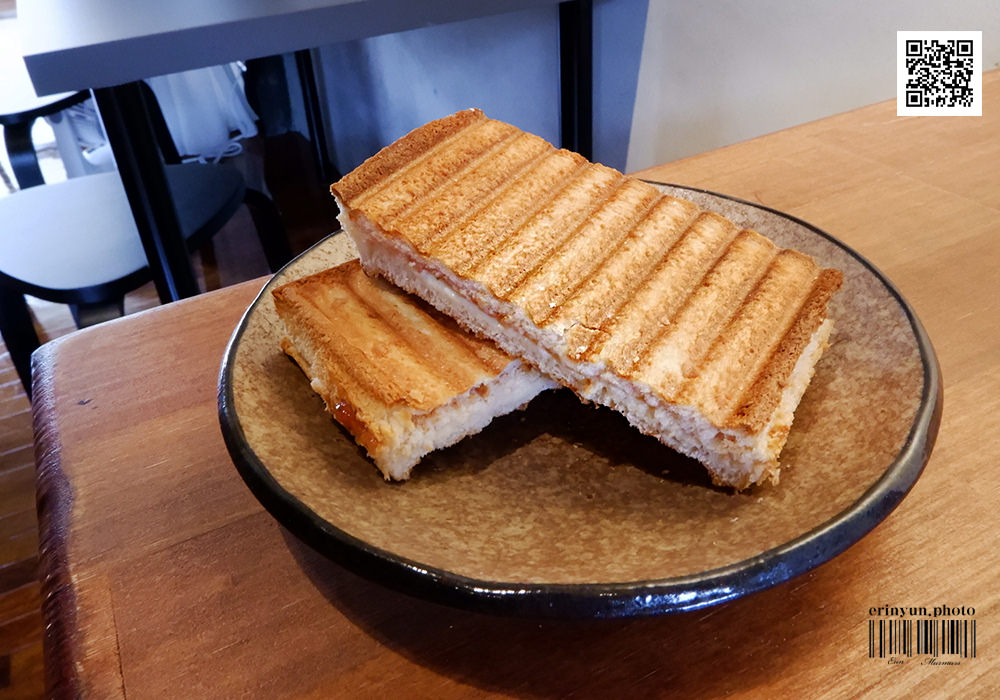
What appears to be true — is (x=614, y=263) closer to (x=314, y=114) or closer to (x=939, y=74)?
(x=939, y=74)

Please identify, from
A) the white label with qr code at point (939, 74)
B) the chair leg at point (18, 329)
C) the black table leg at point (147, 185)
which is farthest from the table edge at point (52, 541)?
the white label with qr code at point (939, 74)

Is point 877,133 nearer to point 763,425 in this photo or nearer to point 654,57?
point 654,57

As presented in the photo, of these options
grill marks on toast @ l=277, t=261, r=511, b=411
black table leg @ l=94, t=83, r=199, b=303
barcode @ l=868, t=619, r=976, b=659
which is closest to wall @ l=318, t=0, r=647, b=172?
black table leg @ l=94, t=83, r=199, b=303

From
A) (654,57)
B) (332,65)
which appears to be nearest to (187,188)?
(654,57)

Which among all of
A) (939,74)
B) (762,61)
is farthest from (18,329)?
(939,74)

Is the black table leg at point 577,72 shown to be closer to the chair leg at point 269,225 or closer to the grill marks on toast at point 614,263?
the chair leg at point 269,225

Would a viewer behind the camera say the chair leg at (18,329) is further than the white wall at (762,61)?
No
